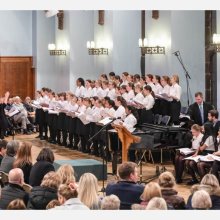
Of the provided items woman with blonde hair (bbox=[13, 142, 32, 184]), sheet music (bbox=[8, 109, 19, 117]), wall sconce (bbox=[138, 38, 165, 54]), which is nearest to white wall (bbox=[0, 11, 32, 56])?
sheet music (bbox=[8, 109, 19, 117])

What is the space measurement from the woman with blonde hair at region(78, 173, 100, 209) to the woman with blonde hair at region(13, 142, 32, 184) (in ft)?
7.84

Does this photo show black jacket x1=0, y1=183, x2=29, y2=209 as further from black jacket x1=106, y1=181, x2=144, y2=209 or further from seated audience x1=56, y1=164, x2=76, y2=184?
black jacket x1=106, y1=181, x2=144, y2=209

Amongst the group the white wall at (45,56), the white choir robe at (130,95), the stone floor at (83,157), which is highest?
the white wall at (45,56)

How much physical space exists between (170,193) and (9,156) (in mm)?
3011

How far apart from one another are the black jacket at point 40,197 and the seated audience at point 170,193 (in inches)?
47.9

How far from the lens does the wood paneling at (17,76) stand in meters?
23.1

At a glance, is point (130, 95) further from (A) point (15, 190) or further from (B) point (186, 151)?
(A) point (15, 190)

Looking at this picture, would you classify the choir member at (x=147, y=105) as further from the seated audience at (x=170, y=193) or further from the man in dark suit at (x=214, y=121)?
the seated audience at (x=170, y=193)

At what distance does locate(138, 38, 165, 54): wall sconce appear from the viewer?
57.7 ft

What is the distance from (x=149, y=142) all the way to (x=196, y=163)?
1.01 m

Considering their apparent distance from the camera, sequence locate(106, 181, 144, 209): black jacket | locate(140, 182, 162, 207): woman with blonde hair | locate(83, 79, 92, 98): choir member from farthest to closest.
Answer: locate(83, 79, 92, 98): choir member < locate(106, 181, 144, 209): black jacket < locate(140, 182, 162, 207): woman with blonde hair

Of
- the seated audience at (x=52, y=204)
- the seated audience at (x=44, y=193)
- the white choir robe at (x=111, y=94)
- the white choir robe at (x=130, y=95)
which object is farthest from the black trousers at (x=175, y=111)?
the seated audience at (x=52, y=204)

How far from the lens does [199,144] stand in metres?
11.7

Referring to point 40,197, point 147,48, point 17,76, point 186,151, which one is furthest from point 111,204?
point 17,76
